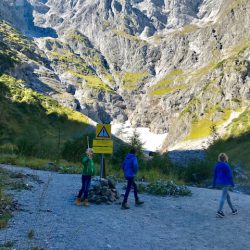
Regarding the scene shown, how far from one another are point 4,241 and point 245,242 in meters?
7.52

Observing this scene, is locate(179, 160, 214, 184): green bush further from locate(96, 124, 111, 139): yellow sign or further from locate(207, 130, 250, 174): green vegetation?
locate(207, 130, 250, 174): green vegetation

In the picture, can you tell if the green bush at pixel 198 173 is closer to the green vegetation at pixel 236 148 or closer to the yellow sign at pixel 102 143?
the yellow sign at pixel 102 143

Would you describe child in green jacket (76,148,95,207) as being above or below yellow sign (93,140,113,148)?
below

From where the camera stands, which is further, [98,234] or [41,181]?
[41,181]

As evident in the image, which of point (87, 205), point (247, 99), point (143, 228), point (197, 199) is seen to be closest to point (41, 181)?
point (87, 205)

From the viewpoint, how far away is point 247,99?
194000mm

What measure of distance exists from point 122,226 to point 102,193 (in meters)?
5.36

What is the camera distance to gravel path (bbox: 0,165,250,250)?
11.2 metres

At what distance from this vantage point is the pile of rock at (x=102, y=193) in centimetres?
1877

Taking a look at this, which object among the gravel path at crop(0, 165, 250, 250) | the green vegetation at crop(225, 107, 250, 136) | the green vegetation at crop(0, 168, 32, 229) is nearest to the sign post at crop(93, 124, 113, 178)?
the gravel path at crop(0, 165, 250, 250)

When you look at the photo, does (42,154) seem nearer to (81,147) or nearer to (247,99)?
(81,147)

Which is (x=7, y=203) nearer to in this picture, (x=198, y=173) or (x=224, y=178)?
(x=224, y=178)

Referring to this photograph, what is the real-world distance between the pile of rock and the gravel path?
62cm

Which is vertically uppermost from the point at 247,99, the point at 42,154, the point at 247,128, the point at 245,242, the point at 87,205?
the point at 247,99
